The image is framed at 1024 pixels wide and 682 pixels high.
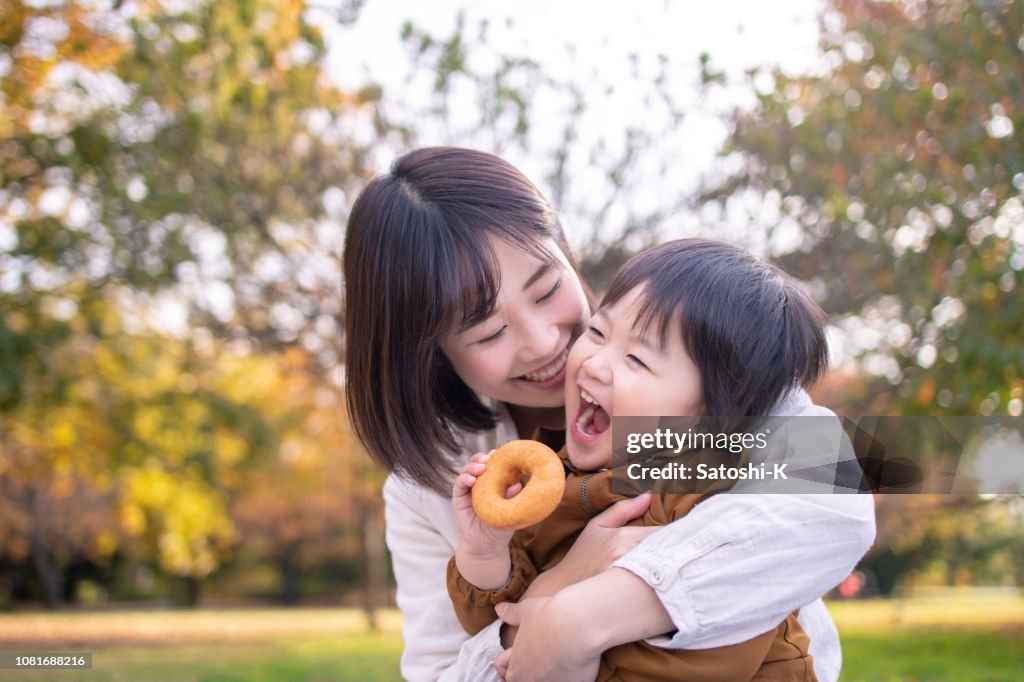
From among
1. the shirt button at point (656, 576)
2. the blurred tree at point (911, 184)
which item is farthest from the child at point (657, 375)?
the blurred tree at point (911, 184)

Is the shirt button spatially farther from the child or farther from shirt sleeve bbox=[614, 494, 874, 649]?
the child

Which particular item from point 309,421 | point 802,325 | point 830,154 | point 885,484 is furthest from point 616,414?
point 309,421

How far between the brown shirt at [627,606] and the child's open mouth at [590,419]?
96 millimetres

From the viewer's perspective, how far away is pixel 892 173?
277 inches

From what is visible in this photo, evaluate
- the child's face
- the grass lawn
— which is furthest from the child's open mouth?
the grass lawn

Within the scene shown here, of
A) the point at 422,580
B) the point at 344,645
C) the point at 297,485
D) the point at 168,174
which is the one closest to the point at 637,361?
the point at 422,580

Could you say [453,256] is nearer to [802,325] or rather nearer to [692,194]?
[802,325]

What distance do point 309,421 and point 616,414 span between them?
19.5 m

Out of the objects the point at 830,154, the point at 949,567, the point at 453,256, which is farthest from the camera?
the point at 949,567

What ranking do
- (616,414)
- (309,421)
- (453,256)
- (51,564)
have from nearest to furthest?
(616,414) < (453,256) < (309,421) < (51,564)

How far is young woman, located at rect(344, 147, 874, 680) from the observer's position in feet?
5.91

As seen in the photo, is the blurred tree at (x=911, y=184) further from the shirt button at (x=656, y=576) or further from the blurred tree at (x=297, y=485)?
the blurred tree at (x=297, y=485)

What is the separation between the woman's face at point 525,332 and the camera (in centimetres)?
237

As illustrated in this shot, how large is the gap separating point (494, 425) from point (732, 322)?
855 mm
